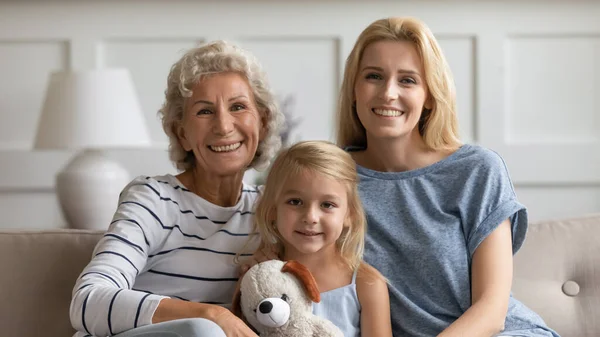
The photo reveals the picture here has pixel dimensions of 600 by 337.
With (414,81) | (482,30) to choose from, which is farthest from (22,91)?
(414,81)

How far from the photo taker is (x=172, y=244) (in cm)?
183

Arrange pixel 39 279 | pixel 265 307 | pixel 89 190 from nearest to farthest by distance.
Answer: pixel 265 307 < pixel 39 279 < pixel 89 190

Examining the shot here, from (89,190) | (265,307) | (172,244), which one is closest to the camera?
(265,307)

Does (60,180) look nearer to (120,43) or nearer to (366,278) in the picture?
(120,43)

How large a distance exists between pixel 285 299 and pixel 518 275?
76 centimetres

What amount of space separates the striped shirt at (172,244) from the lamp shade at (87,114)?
1.09 m

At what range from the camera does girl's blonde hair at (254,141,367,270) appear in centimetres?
174

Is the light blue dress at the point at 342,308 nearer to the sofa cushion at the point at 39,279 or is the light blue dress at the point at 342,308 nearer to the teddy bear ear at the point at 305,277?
the teddy bear ear at the point at 305,277

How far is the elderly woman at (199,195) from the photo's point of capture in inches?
69.3

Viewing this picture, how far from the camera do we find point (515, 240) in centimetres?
188

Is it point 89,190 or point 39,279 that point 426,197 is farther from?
point 89,190

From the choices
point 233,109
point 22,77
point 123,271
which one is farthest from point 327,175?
point 22,77

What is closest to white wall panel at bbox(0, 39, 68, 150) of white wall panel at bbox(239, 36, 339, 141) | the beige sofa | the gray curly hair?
white wall panel at bbox(239, 36, 339, 141)

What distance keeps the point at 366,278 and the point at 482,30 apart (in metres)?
1.82
